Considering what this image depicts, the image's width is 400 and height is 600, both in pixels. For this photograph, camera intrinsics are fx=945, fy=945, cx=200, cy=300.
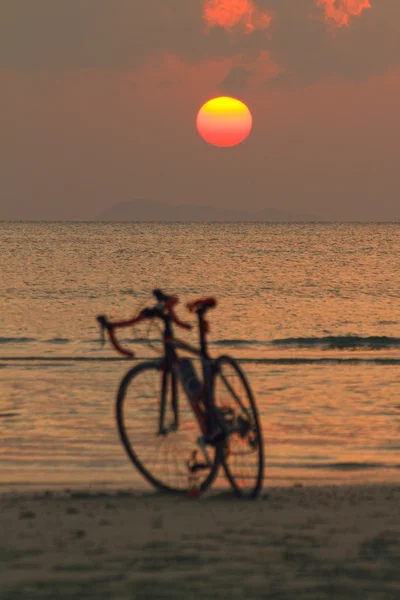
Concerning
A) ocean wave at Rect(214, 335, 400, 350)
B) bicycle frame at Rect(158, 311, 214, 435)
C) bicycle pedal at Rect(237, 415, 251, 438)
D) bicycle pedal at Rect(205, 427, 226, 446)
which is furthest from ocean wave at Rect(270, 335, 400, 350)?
bicycle pedal at Rect(205, 427, 226, 446)

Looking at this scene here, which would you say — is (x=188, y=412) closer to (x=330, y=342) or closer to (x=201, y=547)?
(x=201, y=547)

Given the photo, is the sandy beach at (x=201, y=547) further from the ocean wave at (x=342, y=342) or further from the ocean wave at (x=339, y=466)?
the ocean wave at (x=342, y=342)

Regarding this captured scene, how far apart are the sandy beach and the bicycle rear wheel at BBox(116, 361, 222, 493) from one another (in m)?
0.24

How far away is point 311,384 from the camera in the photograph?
15.8 meters

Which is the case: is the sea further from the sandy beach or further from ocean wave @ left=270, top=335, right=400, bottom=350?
the sandy beach

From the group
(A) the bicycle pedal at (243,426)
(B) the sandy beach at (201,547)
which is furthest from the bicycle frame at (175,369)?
(B) the sandy beach at (201,547)

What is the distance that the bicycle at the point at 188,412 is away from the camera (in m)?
6.79

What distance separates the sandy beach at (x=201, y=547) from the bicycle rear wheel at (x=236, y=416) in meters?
0.30

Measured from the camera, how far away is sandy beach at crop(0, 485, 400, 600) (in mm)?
4625

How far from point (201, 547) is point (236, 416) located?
1.61 meters

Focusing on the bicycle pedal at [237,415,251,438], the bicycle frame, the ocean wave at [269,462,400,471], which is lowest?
the ocean wave at [269,462,400,471]

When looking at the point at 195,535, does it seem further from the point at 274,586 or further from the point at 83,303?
the point at 83,303

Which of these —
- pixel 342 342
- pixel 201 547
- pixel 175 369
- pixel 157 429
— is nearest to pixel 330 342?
pixel 342 342

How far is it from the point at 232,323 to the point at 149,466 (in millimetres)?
23149
